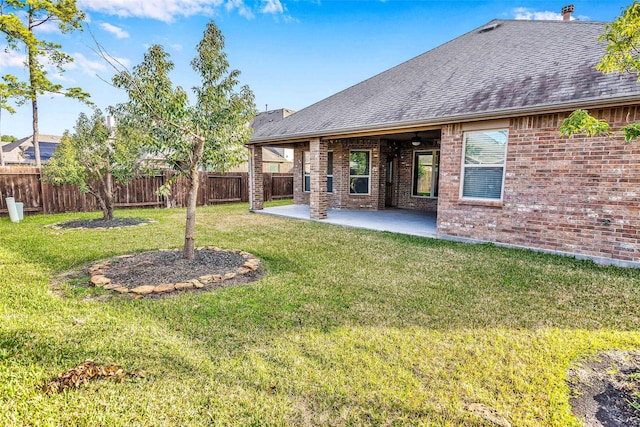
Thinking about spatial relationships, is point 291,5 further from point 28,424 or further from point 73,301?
point 28,424

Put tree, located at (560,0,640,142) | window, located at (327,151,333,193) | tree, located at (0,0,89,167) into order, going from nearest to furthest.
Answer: tree, located at (560,0,640,142)
window, located at (327,151,333,193)
tree, located at (0,0,89,167)

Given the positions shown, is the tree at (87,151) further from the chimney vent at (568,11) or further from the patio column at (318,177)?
the chimney vent at (568,11)

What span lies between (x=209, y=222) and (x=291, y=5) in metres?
8.87

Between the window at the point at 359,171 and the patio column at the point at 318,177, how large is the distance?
2931 mm

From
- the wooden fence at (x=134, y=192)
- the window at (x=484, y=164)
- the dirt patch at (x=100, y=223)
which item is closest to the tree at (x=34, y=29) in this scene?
the wooden fence at (x=134, y=192)

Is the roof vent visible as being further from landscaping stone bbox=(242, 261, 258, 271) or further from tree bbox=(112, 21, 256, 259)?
landscaping stone bbox=(242, 261, 258, 271)

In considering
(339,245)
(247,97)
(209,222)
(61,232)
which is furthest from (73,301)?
(209,222)

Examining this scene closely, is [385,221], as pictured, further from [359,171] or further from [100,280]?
[100,280]

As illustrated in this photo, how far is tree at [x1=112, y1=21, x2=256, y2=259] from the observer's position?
4.45 m

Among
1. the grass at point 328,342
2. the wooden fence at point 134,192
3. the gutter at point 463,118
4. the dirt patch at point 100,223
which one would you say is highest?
the gutter at point 463,118

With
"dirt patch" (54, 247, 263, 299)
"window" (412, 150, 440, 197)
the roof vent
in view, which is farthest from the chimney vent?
"dirt patch" (54, 247, 263, 299)

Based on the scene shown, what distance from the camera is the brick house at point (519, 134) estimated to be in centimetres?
534

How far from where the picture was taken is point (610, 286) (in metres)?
4.41

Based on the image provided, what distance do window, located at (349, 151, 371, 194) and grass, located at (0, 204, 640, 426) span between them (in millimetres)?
7521
